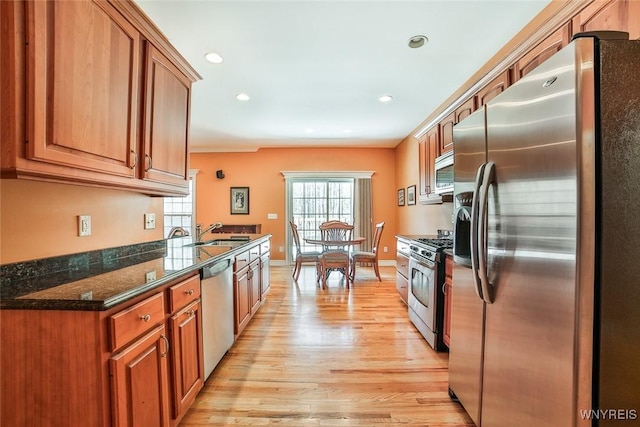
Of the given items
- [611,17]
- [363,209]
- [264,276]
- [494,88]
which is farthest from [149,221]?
[363,209]

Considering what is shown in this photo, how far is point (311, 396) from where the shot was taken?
1.82 metres

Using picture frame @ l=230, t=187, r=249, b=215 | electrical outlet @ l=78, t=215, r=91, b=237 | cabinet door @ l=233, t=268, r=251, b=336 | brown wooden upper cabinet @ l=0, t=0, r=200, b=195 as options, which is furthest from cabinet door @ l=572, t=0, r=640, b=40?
picture frame @ l=230, t=187, r=249, b=215

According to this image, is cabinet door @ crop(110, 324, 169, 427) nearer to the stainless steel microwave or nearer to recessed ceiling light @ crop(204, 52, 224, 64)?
recessed ceiling light @ crop(204, 52, 224, 64)

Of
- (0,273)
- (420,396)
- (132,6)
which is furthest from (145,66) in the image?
(420,396)

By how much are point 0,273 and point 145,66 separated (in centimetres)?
127

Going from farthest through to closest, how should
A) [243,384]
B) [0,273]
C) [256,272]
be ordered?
[256,272]
[243,384]
[0,273]

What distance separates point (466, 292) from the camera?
1.58 metres

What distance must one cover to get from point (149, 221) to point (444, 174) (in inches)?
109

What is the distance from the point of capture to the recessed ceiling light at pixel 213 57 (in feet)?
8.39

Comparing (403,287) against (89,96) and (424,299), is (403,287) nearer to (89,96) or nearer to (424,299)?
(424,299)

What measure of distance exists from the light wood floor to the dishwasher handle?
781 millimetres

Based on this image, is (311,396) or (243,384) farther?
(243,384)

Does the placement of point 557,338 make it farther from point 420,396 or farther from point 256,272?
point 256,272

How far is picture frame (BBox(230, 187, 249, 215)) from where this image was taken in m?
6.23
